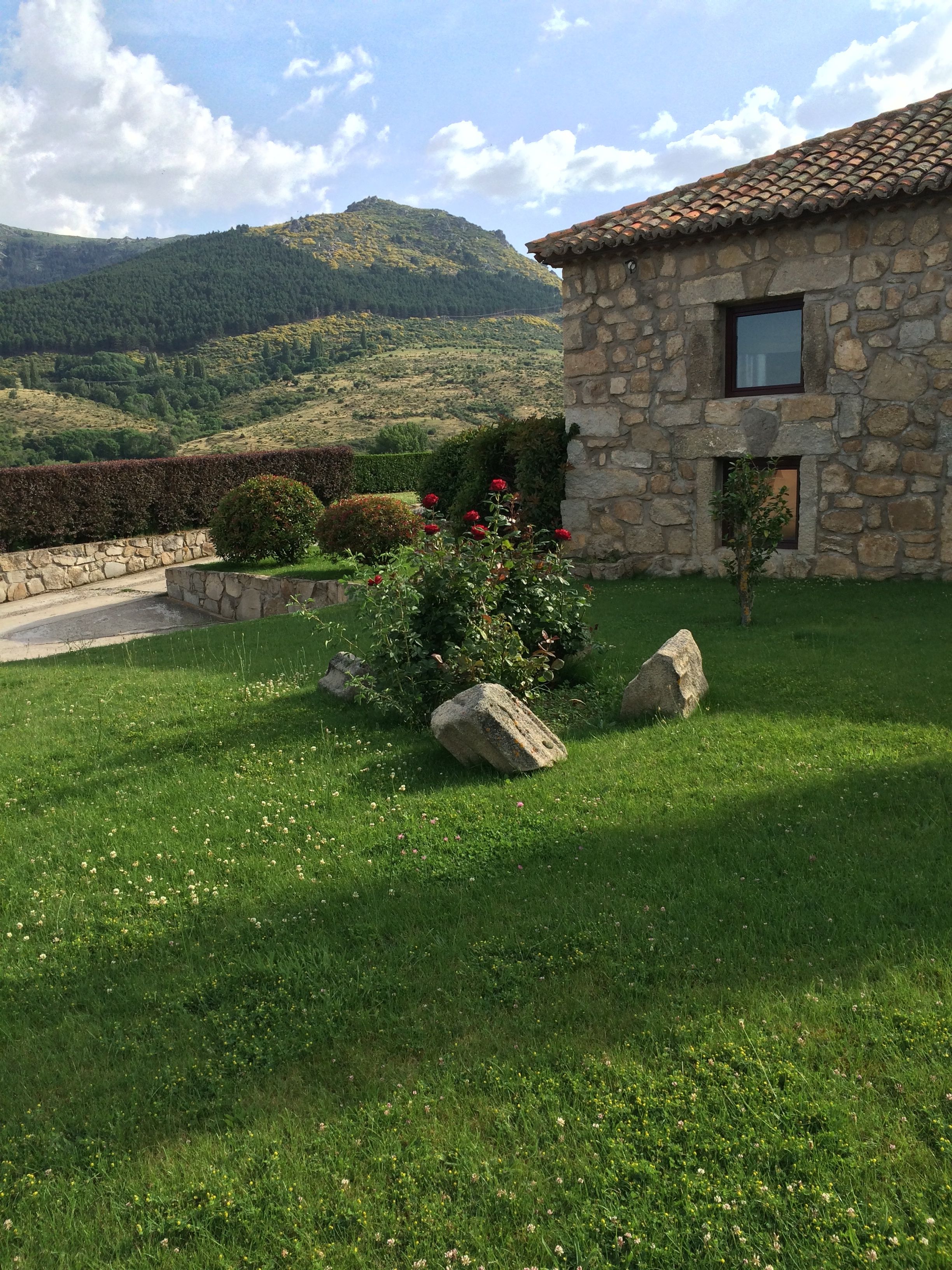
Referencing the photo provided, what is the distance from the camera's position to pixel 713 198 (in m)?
11.4

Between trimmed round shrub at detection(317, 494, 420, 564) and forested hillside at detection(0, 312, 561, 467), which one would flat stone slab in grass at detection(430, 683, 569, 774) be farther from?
forested hillside at detection(0, 312, 561, 467)

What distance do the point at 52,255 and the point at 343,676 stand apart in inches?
6064

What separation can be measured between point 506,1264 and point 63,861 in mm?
3231

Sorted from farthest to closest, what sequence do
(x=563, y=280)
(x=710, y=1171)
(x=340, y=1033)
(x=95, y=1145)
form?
(x=563, y=280) < (x=340, y=1033) < (x=95, y=1145) < (x=710, y=1171)

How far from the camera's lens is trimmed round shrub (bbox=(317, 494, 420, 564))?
13.4 metres

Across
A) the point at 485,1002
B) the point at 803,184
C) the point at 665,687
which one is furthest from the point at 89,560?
the point at 485,1002

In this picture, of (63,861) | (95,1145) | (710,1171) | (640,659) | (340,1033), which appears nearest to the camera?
(710,1171)

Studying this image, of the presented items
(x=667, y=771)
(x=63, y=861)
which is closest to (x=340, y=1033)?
(x=63, y=861)

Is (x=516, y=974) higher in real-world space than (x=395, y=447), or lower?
lower

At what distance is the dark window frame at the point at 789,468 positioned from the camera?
1122cm

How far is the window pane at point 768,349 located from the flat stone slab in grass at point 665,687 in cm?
658

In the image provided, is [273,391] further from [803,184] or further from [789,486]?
[789,486]

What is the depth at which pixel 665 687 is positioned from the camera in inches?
239

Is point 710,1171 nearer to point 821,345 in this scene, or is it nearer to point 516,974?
point 516,974
